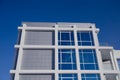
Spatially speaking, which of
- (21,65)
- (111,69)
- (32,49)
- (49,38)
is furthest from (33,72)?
(111,69)

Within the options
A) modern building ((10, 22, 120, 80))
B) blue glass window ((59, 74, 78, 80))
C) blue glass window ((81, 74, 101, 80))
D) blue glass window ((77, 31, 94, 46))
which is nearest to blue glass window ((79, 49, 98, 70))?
modern building ((10, 22, 120, 80))

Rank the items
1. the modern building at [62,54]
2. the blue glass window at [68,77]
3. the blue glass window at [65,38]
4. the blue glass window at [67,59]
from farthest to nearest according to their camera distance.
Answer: the blue glass window at [65,38] → the blue glass window at [67,59] → the modern building at [62,54] → the blue glass window at [68,77]

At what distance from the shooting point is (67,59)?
30.5 metres

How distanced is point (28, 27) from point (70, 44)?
8170 millimetres

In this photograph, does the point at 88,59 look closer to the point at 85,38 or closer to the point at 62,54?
the point at 85,38

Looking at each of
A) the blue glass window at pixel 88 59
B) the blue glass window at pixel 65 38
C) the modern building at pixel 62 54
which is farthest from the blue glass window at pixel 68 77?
the blue glass window at pixel 65 38

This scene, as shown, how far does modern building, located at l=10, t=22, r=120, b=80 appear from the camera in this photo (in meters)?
28.7

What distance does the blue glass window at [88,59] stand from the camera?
29.8 m

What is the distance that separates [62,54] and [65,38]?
334 centimetres

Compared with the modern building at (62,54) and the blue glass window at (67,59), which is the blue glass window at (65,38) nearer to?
the modern building at (62,54)

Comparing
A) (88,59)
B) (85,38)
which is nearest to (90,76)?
(88,59)

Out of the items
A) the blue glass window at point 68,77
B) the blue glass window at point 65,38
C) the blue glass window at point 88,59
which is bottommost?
the blue glass window at point 68,77

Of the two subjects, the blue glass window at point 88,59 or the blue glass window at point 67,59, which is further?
the blue glass window at point 88,59

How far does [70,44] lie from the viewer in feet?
106
